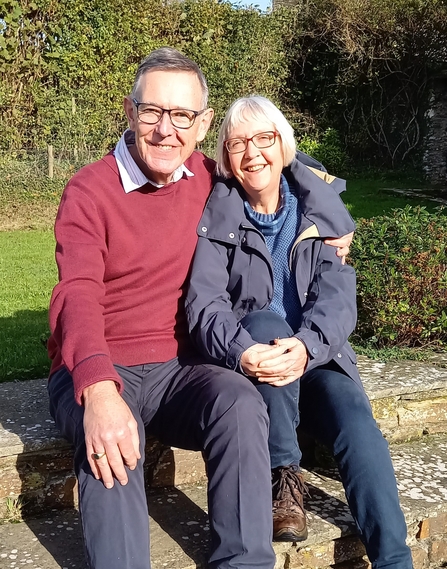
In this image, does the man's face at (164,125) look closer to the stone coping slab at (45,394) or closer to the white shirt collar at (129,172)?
the white shirt collar at (129,172)

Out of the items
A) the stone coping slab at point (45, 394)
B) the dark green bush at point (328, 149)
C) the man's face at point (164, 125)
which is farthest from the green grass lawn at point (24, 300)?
the dark green bush at point (328, 149)

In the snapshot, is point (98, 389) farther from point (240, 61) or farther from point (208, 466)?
point (240, 61)

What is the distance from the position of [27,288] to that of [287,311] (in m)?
4.25

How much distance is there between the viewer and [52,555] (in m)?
2.29

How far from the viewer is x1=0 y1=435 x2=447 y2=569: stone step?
2289 mm

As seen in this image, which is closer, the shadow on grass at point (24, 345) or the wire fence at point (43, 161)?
the shadow on grass at point (24, 345)

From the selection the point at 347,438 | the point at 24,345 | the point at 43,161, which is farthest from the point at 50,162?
the point at 347,438

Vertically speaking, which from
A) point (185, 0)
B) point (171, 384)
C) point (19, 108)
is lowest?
point (171, 384)

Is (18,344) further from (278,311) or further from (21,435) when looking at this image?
(278,311)

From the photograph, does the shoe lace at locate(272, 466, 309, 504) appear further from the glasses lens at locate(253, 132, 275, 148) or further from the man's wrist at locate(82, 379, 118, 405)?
the glasses lens at locate(253, 132, 275, 148)

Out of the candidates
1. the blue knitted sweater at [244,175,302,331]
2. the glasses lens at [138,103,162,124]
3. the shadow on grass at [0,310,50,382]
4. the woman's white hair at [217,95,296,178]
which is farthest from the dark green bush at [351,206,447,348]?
the shadow on grass at [0,310,50,382]

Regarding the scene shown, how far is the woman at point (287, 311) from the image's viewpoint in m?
2.35

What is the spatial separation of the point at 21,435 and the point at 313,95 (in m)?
14.9

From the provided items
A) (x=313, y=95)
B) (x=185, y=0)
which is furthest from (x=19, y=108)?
(x=313, y=95)
